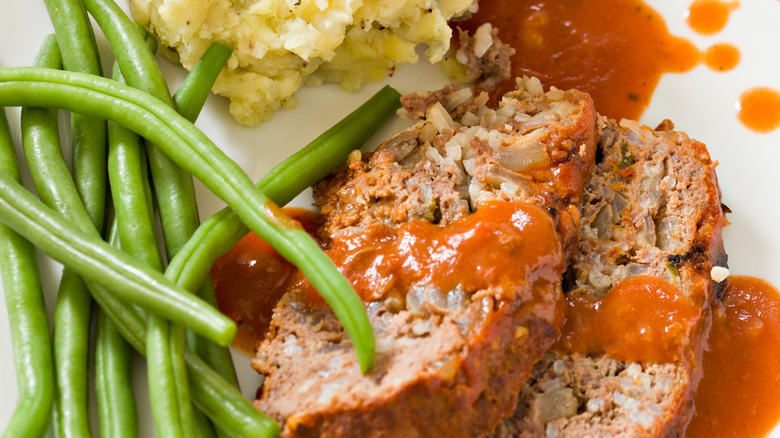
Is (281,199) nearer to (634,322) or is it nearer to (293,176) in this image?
(293,176)

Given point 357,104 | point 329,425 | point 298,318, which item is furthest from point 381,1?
point 329,425

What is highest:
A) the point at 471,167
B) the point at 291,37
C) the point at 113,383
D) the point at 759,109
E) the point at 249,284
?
the point at 291,37

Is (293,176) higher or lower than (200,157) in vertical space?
lower

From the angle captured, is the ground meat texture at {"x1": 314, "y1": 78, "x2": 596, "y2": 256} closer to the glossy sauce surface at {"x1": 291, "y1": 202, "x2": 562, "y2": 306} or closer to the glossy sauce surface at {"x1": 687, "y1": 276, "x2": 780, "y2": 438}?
the glossy sauce surface at {"x1": 291, "y1": 202, "x2": 562, "y2": 306}

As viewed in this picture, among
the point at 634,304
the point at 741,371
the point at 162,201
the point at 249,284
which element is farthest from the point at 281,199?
the point at 741,371

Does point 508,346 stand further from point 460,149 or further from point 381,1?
point 381,1

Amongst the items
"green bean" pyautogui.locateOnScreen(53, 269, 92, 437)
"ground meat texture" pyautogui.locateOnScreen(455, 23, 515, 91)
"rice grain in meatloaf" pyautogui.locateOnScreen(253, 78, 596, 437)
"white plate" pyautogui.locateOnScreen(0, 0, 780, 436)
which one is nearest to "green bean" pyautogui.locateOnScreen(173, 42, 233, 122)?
"white plate" pyautogui.locateOnScreen(0, 0, 780, 436)
